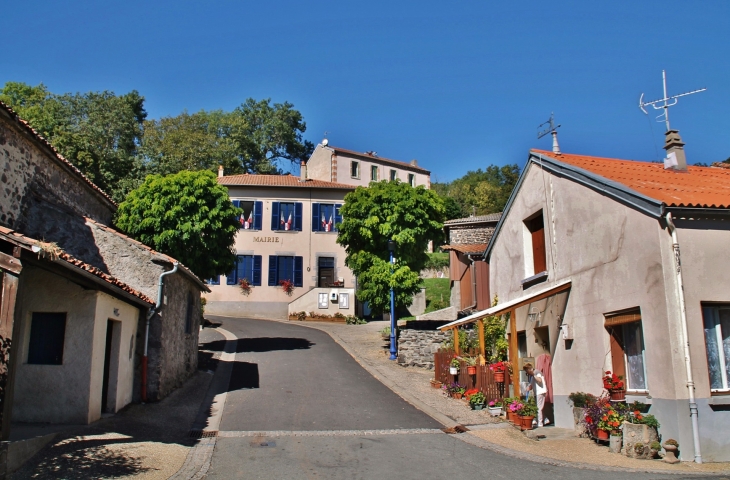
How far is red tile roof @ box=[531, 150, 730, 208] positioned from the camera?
390 inches

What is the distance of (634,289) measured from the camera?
397 inches

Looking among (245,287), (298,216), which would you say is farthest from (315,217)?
(245,287)

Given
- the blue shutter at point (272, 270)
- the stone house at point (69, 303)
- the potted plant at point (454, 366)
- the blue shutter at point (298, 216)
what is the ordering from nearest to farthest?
the stone house at point (69, 303) < the potted plant at point (454, 366) < the blue shutter at point (272, 270) < the blue shutter at point (298, 216)

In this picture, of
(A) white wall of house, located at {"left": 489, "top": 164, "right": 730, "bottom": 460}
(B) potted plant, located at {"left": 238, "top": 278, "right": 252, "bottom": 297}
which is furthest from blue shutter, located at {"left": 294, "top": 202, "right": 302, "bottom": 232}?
(A) white wall of house, located at {"left": 489, "top": 164, "right": 730, "bottom": 460}

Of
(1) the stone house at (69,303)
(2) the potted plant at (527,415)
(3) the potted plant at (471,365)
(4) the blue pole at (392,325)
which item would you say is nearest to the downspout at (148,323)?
(1) the stone house at (69,303)

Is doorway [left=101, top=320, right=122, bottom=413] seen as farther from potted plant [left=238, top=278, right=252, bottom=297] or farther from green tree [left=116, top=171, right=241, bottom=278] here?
potted plant [left=238, top=278, right=252, bottom=297]

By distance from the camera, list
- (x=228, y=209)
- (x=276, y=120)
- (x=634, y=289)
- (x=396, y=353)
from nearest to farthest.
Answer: (x=634, y=289)
(x=228, y=209)
(x=396, y=353)
(x=276, y=120)

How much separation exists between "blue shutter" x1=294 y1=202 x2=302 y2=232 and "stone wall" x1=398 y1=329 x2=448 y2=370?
17.2m

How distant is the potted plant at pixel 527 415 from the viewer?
1186 centimetres

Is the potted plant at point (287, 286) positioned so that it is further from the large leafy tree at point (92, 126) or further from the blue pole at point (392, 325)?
the blue pole at point (392, 325)

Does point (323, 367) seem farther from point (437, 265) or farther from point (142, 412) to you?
point (437, 265)

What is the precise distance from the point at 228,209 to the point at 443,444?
41.2 feet

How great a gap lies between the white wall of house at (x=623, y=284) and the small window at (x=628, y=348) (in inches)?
6.7

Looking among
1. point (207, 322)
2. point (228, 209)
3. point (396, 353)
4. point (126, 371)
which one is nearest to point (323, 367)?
point (396, 353)
